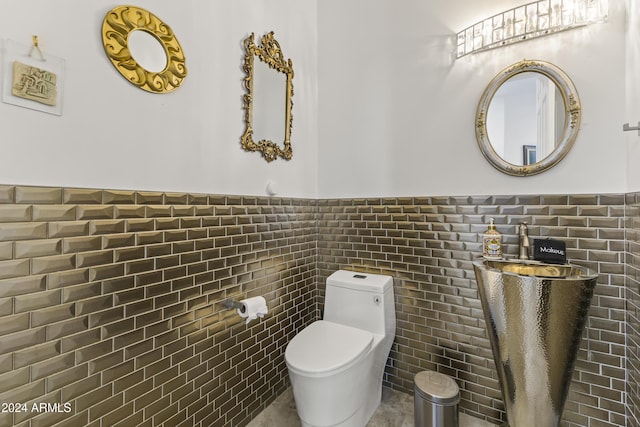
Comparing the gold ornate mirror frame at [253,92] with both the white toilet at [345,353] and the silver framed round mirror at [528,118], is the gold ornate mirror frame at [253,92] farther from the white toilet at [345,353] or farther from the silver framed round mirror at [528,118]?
the silver framed round mirror at [528,118]

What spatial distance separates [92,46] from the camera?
1.00 meters

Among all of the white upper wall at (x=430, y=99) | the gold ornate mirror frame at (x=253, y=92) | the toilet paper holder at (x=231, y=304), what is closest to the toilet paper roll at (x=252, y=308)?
the toilet paper holder at (x=231, y=304)

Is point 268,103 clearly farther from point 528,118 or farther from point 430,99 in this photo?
point 528,118

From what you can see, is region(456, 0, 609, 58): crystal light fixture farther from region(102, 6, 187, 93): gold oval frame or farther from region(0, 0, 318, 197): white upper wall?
region(102, 6, 187, 93): gold oval frame

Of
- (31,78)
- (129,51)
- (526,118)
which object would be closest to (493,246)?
(526,118)

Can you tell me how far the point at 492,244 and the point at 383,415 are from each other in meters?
1.22

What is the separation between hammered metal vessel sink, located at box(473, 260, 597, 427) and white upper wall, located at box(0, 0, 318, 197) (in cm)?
137

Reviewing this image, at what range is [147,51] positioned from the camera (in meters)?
1.16

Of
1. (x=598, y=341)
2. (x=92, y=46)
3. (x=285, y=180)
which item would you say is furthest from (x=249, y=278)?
(x=598, y=341)

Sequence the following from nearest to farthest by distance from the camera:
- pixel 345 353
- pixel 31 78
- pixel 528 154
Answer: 1. pixel 31 78
2. pixel 345 353
3. pixel 528 154

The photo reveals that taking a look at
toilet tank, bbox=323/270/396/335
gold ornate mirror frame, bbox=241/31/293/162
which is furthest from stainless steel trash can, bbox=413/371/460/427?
gold ornate mirror frame, bbox=241/31/293/162

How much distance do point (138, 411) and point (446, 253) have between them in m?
1.72

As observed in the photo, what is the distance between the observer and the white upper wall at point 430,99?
4.42ft

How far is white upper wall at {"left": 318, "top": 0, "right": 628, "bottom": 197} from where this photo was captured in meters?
1.35
